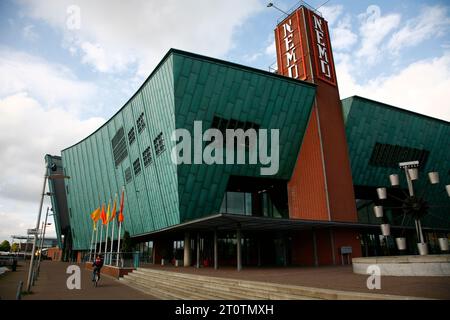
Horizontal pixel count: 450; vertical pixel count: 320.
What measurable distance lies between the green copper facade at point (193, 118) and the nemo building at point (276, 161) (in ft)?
0.34

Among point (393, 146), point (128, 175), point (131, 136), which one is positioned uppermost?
point (131, 136)

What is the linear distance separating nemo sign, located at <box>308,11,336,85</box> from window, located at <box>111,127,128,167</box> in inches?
1031

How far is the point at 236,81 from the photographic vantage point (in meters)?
29.2

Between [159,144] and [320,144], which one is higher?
[159,144]

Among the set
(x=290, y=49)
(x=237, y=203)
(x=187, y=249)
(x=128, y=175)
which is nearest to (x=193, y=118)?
(x=237, y=203)

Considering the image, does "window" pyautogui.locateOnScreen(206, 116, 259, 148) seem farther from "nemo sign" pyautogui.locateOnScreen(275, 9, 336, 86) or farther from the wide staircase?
the wide staircase

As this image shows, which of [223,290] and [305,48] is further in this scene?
[305,48]

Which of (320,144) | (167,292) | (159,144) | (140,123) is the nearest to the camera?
(167,292)

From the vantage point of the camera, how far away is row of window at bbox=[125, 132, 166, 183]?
1212 inches

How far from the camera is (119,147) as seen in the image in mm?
44219

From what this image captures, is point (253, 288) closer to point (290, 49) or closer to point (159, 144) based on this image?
point (159, 144)

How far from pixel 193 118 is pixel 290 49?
1691cm

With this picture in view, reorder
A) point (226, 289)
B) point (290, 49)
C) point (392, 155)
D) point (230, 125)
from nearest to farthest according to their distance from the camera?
point (226, 289) < point (230, 125) < point (290, 49) < point (392, 155)
